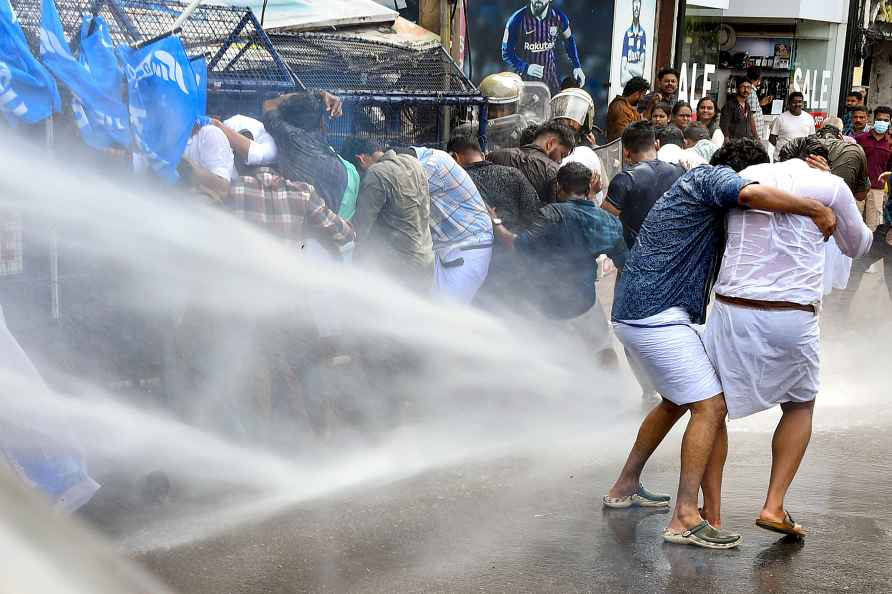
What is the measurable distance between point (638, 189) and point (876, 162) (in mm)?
6797

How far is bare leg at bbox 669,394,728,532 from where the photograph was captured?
15.3 feet

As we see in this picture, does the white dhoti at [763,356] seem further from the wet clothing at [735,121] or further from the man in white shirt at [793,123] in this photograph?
the man in white shirt at [793,123]

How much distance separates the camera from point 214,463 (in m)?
5.52

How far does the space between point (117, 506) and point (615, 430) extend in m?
2.85

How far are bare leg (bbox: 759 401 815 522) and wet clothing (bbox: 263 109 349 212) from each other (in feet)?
9.42

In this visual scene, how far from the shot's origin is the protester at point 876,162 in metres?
12.8

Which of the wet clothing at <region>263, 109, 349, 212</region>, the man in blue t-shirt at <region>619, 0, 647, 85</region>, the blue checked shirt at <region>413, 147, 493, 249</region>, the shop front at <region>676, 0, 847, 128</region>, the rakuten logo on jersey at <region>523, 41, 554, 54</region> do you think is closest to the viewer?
the wet clothing at <region>263, 109, 349, 212</region>

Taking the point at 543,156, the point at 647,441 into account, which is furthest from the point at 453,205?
the point at 647,441

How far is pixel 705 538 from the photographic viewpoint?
182 inches

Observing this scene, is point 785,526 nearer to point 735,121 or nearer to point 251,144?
point 251,144

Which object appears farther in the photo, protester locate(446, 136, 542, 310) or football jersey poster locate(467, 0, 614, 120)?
football jersey poster locate(467, 0, 614, 120)

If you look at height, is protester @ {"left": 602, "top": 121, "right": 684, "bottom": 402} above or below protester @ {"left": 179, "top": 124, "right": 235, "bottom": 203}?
below

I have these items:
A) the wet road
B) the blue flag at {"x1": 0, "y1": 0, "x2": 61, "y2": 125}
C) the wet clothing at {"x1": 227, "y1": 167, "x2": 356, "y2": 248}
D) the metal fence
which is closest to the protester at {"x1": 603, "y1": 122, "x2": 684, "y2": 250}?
the metal fence

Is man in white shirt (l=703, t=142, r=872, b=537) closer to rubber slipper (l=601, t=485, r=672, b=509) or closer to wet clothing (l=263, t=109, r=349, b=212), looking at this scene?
rubber slipper (l=601, t=485, r=672, b=509)
